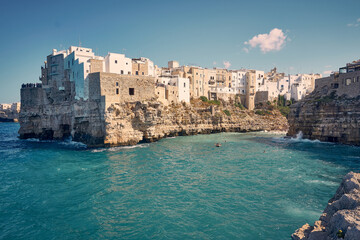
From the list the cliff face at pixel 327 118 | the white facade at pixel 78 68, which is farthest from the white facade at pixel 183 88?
the cliff face at pixel 327 118

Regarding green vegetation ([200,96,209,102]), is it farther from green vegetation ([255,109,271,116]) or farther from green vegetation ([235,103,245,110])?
green vegetation ([255,109,271,116])

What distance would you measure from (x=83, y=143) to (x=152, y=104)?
44.3 ft

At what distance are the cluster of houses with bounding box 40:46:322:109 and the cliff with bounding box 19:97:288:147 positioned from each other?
9.47 ft

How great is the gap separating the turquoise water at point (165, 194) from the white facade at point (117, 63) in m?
17.4

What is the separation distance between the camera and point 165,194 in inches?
641

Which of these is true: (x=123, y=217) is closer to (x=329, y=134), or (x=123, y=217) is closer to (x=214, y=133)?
(x=329, y=134)

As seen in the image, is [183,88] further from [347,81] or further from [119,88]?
[347,81]

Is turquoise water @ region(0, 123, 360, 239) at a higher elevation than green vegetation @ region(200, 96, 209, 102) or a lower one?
lower

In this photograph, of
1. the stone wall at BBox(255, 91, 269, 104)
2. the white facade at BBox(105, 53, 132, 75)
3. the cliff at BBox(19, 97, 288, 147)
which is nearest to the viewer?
the cliff at BBox(19, 97, 288, 147)

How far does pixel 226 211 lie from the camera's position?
44.2ft

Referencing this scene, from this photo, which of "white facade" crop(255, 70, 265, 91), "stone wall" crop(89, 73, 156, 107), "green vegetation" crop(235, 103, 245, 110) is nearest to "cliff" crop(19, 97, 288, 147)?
"stone wall" crop(89, 73, 156, 107)

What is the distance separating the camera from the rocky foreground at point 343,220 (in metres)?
6.00

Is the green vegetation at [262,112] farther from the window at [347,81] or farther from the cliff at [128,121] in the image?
the window at [347,81]

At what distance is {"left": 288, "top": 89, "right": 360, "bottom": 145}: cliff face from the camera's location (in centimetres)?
3438
